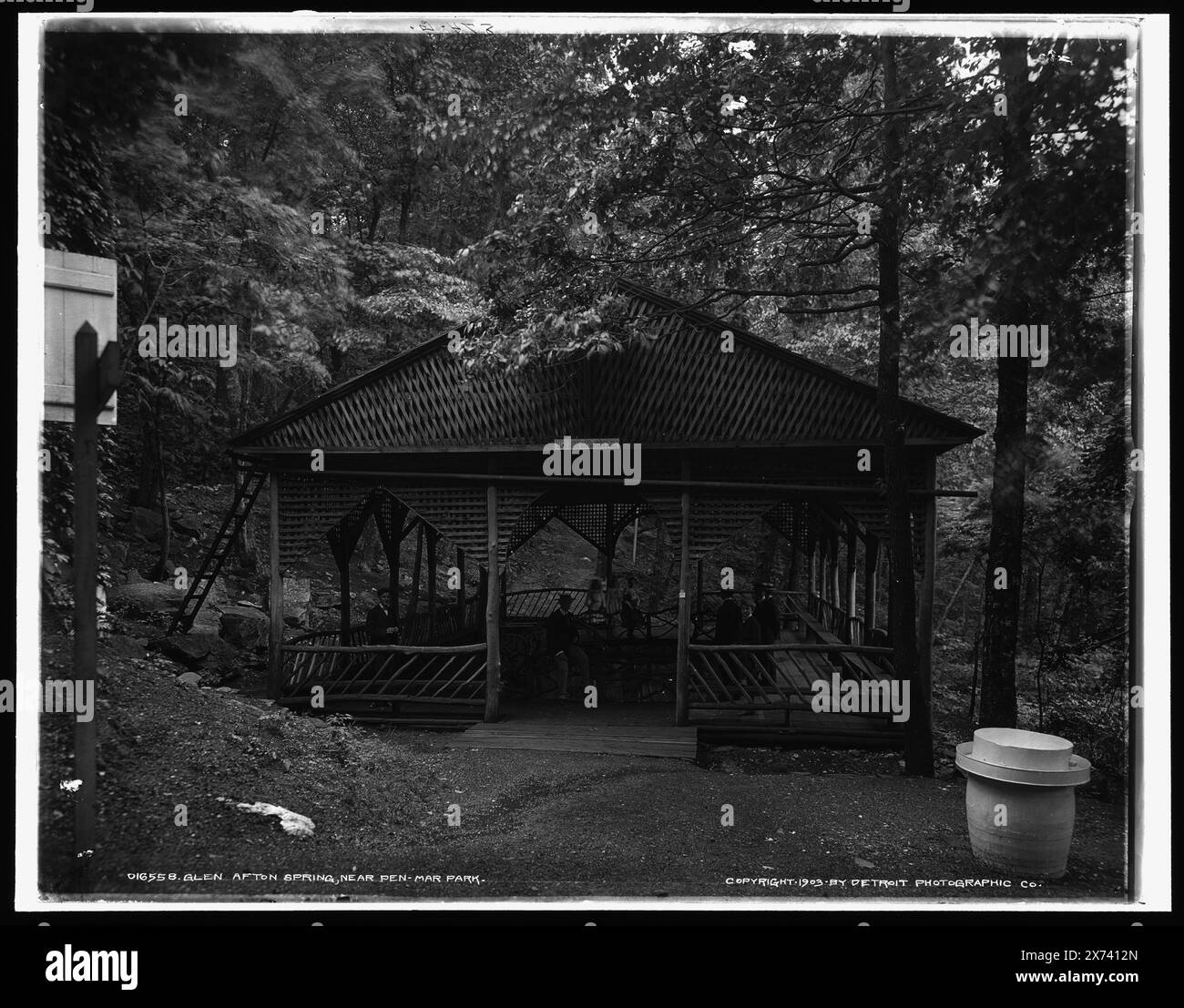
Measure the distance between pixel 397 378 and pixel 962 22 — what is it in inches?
262

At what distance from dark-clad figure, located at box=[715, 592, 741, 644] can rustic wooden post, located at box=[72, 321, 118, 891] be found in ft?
24.6

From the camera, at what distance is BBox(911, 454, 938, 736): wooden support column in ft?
24.6

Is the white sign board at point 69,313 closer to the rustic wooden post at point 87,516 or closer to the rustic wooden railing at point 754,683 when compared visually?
the rustic wooden post at point 87,516

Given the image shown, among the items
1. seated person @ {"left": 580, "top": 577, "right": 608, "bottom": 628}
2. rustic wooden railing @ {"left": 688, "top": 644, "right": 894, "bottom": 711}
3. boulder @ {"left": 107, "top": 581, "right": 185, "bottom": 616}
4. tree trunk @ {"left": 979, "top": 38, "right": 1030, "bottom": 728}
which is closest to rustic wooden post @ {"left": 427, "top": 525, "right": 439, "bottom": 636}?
seated person @ {"left": 580, "top": 577, "right": 608, "bottom": 628}

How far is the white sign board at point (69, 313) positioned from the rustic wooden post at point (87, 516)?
324 mm

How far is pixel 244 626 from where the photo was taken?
10.6 m

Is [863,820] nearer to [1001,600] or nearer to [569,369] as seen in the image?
[1001,600]

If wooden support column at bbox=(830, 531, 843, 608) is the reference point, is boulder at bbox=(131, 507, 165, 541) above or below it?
above

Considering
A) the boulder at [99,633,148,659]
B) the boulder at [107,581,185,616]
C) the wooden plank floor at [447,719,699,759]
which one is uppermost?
the boulder at [107,581,185,616]

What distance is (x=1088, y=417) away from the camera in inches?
250

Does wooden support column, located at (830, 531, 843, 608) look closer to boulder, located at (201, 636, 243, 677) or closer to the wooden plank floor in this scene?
the wooden plank floor

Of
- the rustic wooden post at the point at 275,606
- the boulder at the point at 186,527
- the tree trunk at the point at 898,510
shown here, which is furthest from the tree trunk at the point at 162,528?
the tree trunk at the point at 898,510

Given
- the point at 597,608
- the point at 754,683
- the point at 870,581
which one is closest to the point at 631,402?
the point at 754,683

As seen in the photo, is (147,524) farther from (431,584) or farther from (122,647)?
(431,584)
